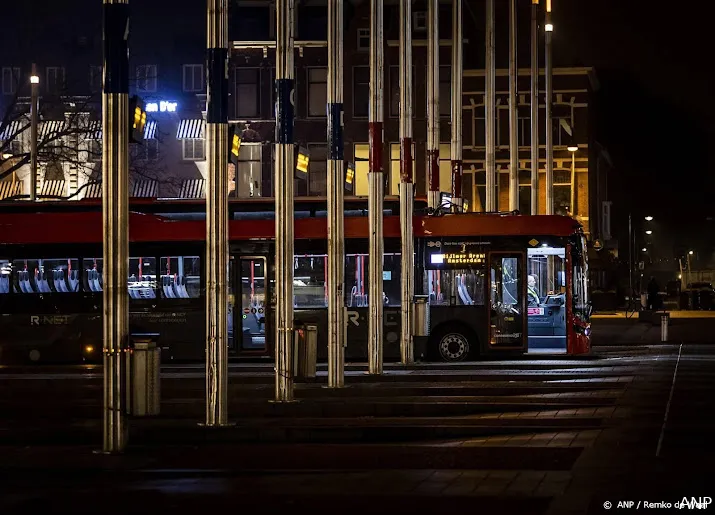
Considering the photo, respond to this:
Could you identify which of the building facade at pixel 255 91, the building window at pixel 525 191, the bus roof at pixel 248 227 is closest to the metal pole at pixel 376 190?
the bus roof at pixel 248 227

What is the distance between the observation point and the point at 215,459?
15.7m

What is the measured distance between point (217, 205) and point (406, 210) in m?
12.5

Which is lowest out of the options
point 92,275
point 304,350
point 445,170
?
point 304,350

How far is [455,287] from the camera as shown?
104ft

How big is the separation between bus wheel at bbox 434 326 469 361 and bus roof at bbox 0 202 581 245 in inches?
90.5

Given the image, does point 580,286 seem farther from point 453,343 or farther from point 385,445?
point 385,445

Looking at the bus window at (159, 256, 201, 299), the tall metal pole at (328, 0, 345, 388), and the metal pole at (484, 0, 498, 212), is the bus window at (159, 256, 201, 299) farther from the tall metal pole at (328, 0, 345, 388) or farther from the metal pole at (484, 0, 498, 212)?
the metal pole at (484, 0, 498, 212)

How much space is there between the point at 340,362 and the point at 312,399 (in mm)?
1982

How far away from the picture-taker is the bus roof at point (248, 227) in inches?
1249

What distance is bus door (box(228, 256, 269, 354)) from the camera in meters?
32.1

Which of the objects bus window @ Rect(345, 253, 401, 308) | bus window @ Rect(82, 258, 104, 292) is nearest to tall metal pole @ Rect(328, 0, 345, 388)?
bus window @ Rect(345, 253, 401, 308)

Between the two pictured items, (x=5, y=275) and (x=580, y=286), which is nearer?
(x=580, y=286)

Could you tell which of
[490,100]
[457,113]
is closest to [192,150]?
[490,100]

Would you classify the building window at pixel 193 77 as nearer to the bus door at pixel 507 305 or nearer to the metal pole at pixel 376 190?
the bus door at pixel 507 305
